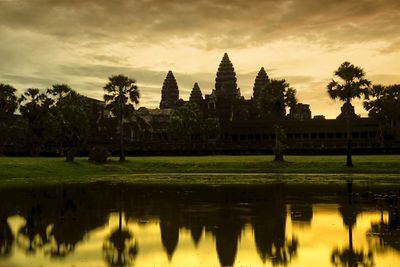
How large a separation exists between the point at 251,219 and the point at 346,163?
37149 mm

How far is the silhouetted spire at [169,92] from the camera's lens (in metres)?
193

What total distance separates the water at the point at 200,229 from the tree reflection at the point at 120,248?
1.0 inches

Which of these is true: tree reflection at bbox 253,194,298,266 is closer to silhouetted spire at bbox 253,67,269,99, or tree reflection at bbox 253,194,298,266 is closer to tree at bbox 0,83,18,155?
tree at bbox 0,83,18,155

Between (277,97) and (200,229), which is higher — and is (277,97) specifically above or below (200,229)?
above

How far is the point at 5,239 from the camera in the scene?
1648 cm

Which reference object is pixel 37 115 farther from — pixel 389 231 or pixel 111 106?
pixel 389 231

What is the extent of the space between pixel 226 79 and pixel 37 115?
93253 millimetres

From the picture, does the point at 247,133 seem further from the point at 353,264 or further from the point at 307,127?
the point at 353,264

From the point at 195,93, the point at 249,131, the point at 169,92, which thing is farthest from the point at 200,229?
the point at 169,92

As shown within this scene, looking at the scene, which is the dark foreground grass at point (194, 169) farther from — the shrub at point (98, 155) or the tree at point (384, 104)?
the tree at point (384, 104)

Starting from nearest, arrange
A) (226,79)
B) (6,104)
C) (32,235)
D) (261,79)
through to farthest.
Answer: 1. (32,235)
2. (6,104)
3. (226,79)
4. (261,79)

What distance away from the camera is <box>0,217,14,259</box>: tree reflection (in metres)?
14.5

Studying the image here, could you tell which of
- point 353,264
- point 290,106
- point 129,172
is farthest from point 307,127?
point 353,264

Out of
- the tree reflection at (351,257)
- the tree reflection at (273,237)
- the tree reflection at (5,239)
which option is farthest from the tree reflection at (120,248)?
the tree reflection at (351,257)
